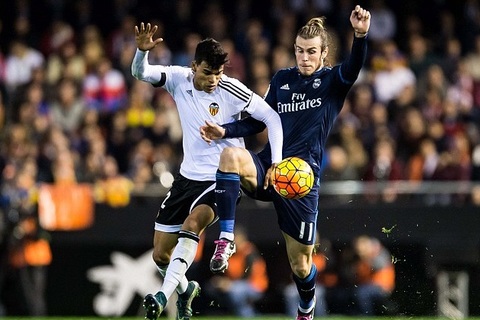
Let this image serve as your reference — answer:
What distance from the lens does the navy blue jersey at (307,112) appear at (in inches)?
431

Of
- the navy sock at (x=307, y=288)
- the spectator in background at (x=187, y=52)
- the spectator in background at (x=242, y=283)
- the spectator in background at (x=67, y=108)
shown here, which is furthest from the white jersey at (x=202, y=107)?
the spectator in background at (x=187, y=52)

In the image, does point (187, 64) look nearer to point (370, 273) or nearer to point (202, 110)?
point (370, 273)

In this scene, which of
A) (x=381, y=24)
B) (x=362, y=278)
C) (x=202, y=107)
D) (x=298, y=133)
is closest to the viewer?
(x=298, y=133)

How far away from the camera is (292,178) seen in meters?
10.6

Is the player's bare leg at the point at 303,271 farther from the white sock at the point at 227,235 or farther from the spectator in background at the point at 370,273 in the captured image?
the spectator in background at the point at 370,273

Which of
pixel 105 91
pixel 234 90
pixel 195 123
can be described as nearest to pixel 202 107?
pixel 195 123

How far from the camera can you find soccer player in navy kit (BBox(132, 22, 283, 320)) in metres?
10.9

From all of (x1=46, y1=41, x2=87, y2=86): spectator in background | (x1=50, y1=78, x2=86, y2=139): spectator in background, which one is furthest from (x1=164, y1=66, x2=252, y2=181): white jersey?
(x1=46, y1=41, x2=87, y2=86): spectator in background

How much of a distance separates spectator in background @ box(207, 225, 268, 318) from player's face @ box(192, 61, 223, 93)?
6512 mm

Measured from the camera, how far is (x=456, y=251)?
17.0 meters

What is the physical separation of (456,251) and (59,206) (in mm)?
5653

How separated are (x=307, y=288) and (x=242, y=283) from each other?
20.3 feet

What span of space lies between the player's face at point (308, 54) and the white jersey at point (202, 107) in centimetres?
49

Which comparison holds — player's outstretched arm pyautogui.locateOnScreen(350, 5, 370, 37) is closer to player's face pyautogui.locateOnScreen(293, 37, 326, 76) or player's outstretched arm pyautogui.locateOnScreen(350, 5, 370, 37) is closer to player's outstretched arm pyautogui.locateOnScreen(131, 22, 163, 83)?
player's face pyautogui.locateOnScreen(293, 37, 326, 76)
